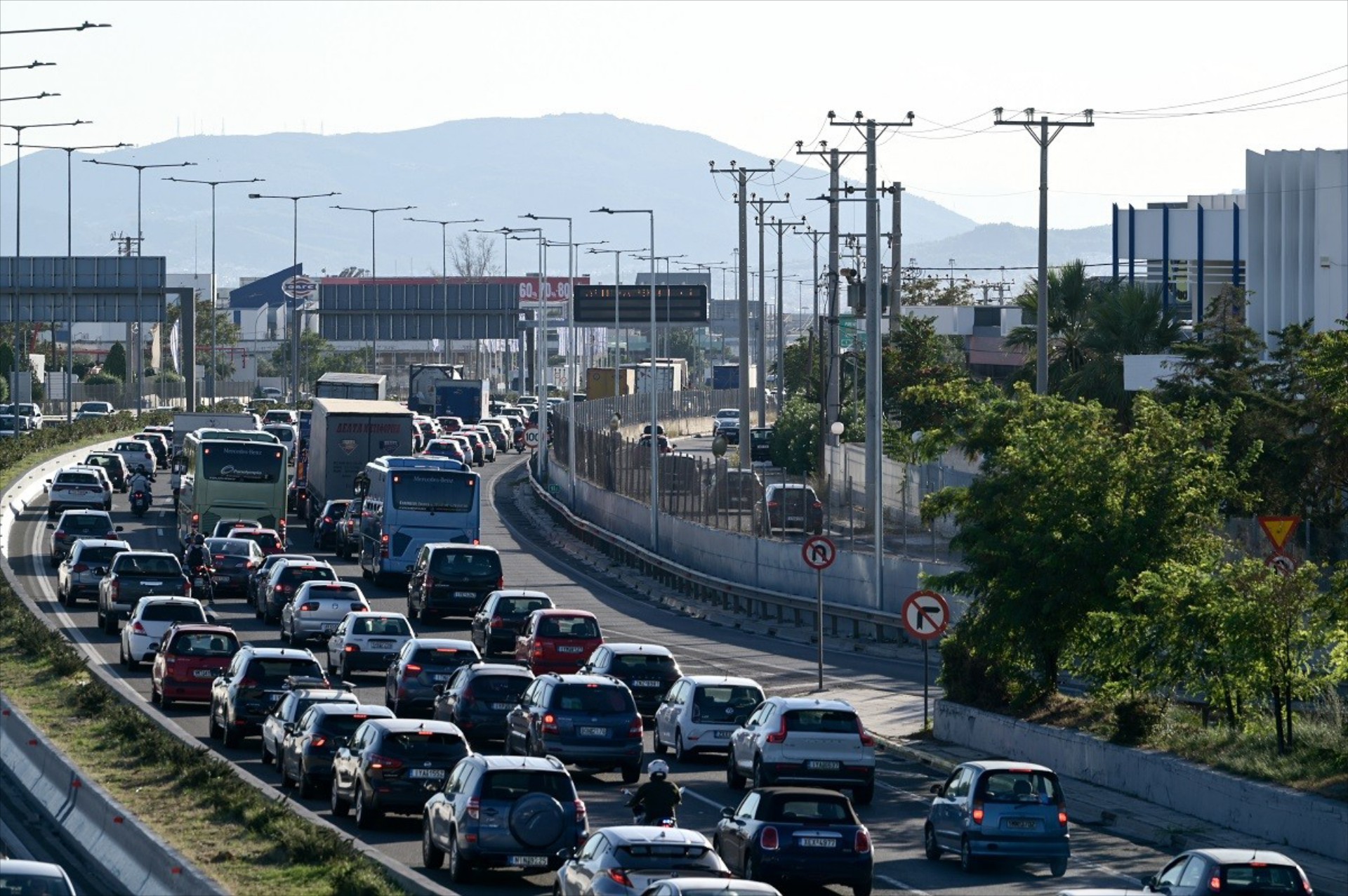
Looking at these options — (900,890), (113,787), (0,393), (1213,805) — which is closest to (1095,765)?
(1213,805)

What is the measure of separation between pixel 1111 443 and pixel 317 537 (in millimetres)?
36025

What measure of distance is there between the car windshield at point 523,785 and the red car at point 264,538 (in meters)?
36.6

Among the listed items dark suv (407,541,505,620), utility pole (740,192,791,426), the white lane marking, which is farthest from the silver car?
utility pole (740,192,791,426)

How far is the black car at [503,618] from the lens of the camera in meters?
41.9

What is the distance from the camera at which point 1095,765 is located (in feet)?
99.4

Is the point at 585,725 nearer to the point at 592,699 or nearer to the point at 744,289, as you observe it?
the point at 592,699

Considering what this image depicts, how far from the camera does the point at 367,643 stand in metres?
38.8

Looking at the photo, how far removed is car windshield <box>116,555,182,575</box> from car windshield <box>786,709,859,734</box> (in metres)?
22.0

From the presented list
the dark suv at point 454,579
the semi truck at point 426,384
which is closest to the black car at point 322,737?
the dark suv at point 454,579

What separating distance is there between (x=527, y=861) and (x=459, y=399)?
10044 centimetres

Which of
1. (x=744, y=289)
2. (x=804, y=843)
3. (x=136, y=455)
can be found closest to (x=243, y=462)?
(x=744, y=289)

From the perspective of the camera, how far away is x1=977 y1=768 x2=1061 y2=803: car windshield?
23516 mm

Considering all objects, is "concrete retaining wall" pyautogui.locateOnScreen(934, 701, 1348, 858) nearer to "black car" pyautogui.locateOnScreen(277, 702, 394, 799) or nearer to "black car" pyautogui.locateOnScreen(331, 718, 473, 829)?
"black car" pyautogui.locateOnScreen(331, 718, 473, 829)

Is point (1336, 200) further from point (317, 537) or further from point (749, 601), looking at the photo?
point (317, 537)
